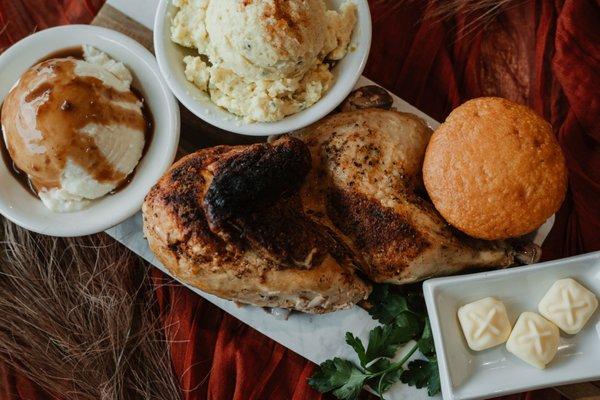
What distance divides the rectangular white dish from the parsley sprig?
0.55 feet

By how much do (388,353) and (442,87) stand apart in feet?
3.90

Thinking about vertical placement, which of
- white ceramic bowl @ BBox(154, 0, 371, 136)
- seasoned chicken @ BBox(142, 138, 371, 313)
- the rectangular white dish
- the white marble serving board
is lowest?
the white marble serving board

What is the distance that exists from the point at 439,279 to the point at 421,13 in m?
1.26

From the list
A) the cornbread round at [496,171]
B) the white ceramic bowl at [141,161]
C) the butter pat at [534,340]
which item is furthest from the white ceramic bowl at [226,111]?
the butter pat at [534,340]

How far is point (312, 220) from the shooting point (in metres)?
2.23

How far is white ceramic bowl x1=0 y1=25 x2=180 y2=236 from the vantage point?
238cm

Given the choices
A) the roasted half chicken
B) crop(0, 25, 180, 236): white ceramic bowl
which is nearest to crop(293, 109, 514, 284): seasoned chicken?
the roasted half chicken

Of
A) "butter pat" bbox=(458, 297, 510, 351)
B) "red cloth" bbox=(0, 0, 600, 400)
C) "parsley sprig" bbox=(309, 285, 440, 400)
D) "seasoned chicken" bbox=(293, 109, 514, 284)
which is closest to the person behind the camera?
"seasoned chicken" bbox=(293, 109, 514, 284)

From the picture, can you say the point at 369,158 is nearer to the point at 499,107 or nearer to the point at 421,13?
the point at 499,107

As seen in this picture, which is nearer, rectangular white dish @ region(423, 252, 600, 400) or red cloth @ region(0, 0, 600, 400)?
rectangular white dish @ region(423, 252, 600, 400)

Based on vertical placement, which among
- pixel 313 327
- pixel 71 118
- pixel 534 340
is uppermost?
pixel 71 118

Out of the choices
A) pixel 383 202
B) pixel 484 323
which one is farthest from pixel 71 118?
pixel 484 323

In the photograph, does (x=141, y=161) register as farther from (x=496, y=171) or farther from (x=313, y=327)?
(x=496, y=171)

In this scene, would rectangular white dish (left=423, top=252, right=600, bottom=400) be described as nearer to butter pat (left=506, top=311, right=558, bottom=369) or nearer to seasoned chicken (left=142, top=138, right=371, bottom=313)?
butter pat (left=506, top=311, right=558, bottom=369)
